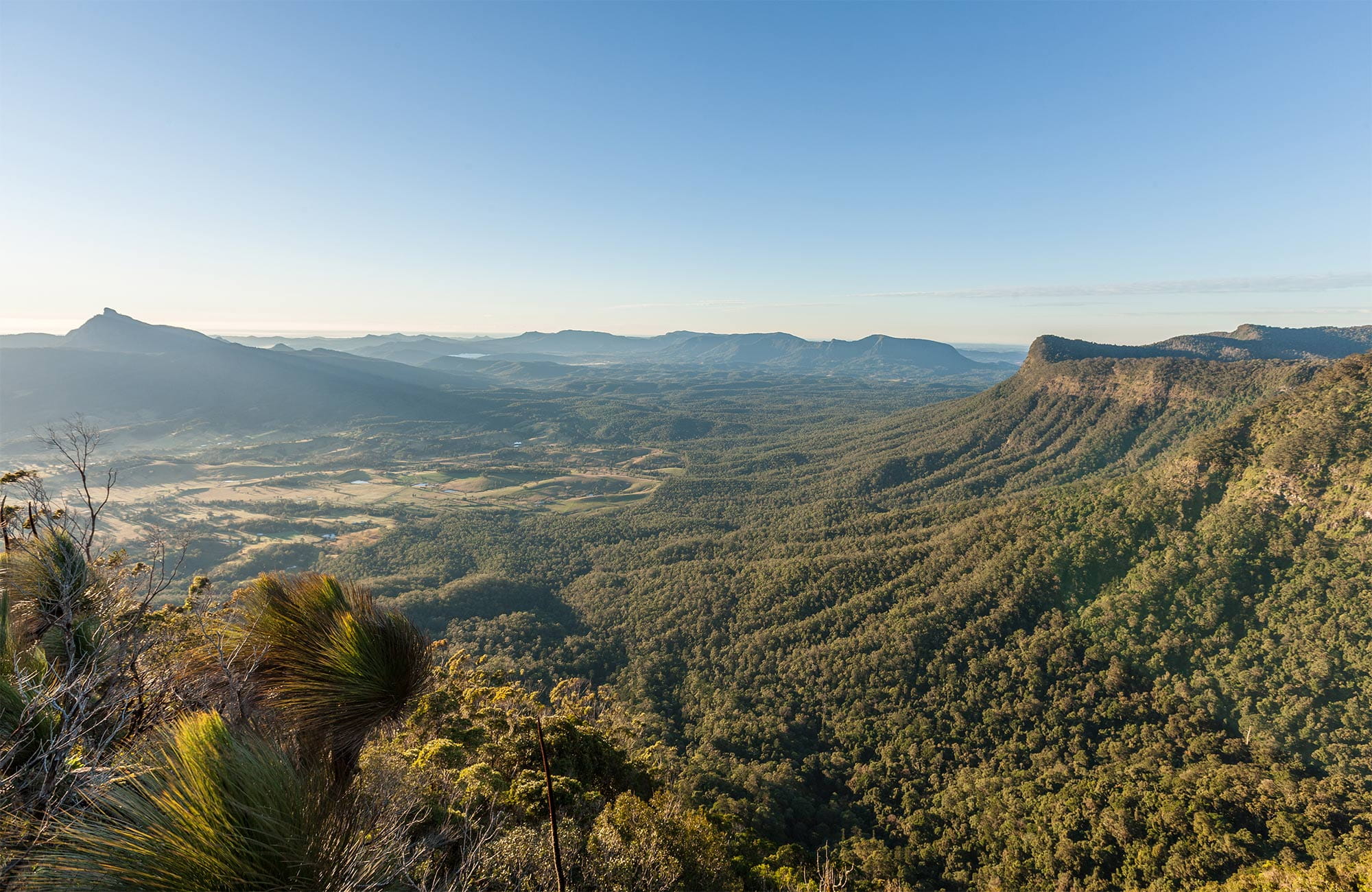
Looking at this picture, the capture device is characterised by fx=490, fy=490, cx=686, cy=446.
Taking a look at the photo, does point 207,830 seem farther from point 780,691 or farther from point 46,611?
point 780,691

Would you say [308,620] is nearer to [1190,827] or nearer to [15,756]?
[15,756]

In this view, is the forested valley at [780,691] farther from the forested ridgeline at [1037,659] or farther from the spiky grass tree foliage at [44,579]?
the forested ridgeline at [1037,659]

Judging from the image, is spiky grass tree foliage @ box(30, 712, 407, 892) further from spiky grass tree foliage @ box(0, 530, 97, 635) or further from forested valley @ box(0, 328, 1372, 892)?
spiky grass tree foliage @ box(0, 530, 97, 635)

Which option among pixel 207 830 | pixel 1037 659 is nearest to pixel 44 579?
pixel 207 830

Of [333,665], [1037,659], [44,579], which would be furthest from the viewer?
[1037,659]

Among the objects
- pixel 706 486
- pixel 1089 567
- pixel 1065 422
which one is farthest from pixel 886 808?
pixel 1065 422

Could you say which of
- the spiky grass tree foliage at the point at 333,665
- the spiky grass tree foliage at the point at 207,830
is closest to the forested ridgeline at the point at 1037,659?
the spiky grass tree foliage at the point at 333,665

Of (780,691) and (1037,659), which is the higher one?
(1037,659)
